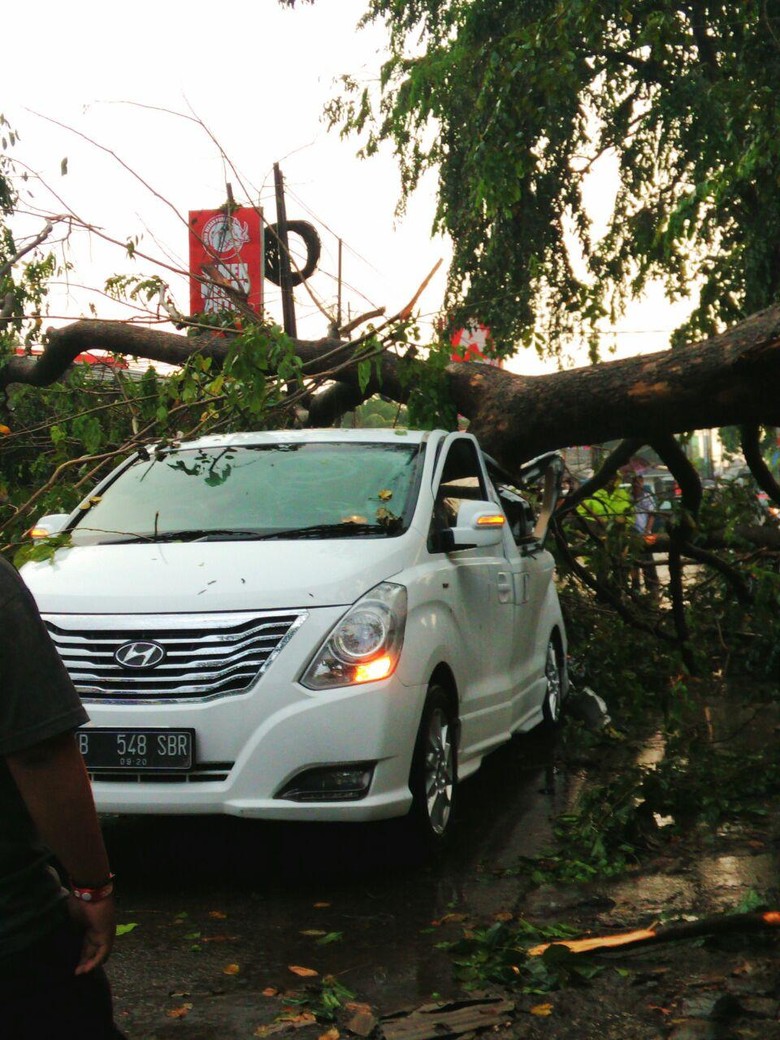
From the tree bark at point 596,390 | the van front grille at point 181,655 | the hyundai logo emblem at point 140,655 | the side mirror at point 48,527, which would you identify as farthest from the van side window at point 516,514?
the hyundai logo emblem at point 140,655

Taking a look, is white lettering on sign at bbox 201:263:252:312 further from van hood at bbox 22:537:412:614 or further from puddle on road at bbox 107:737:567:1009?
puddle on road at bbox 107:737:567:1009

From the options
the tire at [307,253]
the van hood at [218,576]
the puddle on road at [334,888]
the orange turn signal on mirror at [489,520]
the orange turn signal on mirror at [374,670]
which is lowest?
the puddle on road at [334,888]

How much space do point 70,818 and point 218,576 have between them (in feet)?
11.4

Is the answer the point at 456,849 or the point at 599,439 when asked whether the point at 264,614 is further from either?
the point at 599,439

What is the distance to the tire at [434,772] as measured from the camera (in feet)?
18.1

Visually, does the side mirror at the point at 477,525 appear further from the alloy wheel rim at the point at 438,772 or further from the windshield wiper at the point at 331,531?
the alloy wheel rim at the point at 438,772

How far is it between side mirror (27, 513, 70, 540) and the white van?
2 centimetres

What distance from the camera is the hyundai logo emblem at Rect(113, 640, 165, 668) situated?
5.31 metres

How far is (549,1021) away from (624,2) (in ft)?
25.7

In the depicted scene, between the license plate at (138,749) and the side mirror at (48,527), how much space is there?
4.91ft

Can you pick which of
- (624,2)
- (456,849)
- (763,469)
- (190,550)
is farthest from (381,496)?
(624,2)

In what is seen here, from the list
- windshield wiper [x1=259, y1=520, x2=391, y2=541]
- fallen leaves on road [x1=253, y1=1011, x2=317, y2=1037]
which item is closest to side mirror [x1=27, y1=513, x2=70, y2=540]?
windshield wiper [x1=259, y1=520, x2=391, y2=541]

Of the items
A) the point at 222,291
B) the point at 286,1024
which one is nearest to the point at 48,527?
the point at 286,1024

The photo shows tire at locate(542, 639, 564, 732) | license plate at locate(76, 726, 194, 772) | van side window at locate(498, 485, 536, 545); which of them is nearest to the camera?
license plate at locate(76, 726, 194, 772)
